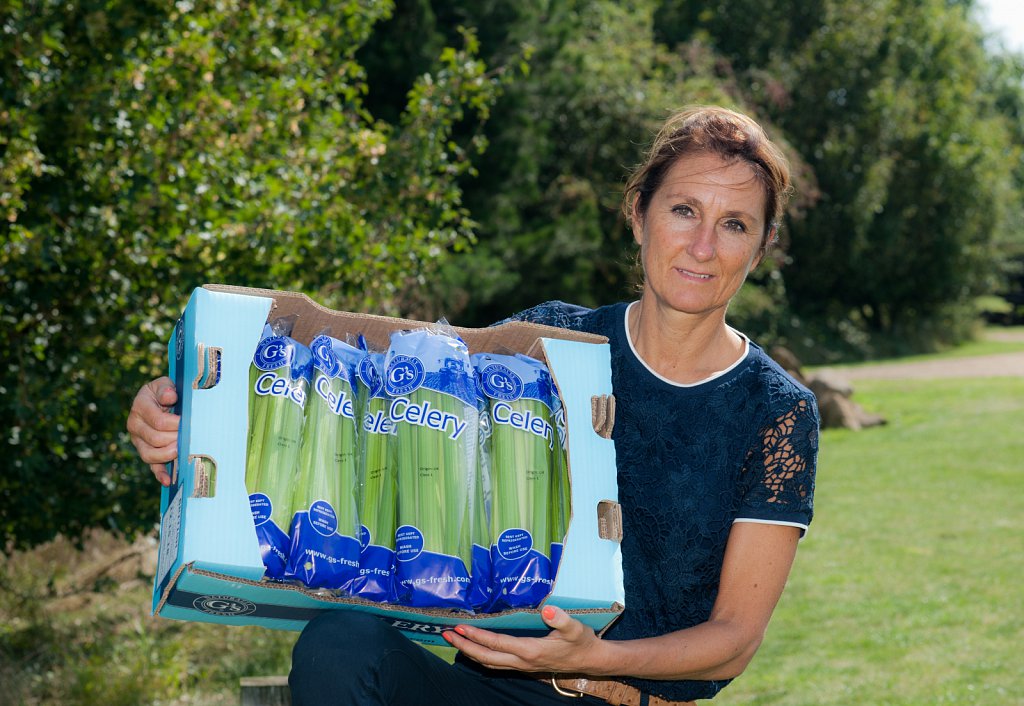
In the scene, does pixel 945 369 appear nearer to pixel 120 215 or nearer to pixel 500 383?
pixel 120 215

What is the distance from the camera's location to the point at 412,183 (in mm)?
5672

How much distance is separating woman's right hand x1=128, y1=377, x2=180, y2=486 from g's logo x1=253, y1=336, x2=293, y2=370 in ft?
0.73

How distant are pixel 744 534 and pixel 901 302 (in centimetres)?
2522

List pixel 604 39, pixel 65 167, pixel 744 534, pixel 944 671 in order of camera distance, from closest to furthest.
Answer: pixel 744 534, pixel 65 167, pixel 944 671, pixel 604 39

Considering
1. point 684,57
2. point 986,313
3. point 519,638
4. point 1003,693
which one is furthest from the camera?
point 986,313

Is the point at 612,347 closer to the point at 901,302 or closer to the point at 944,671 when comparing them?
the point at 944,671

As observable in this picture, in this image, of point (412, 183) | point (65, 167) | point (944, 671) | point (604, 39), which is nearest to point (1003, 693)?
point (944, 671)

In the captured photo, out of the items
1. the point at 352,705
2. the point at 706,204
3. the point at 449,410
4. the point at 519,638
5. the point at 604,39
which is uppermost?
the point at 604,39

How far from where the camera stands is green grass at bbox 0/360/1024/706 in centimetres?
505

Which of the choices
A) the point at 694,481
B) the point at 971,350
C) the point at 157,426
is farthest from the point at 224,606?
the point at 971,350

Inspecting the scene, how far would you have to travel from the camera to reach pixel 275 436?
6.67 ft

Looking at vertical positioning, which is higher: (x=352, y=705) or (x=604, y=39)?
(x=604, y=39)

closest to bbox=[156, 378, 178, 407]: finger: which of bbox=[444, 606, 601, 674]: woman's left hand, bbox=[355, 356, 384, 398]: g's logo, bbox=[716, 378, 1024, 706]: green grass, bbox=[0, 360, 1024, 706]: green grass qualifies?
bbox=[355, 356, 384, 398]: g's logo

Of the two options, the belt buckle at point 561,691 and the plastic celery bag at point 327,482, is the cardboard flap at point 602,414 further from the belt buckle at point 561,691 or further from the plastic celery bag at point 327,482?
the belt buckle at point 561,691
